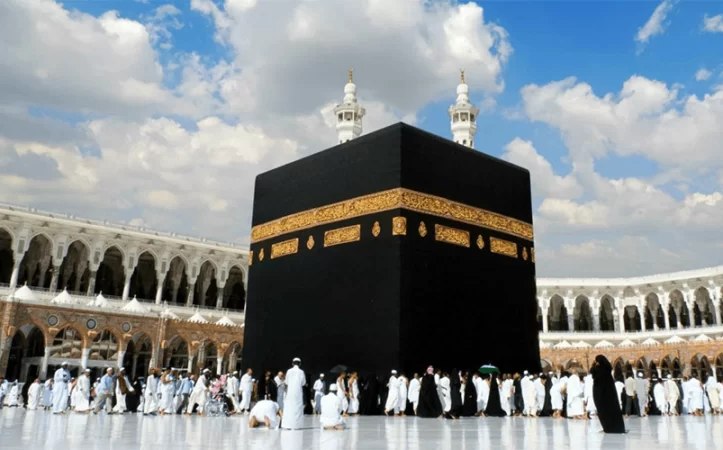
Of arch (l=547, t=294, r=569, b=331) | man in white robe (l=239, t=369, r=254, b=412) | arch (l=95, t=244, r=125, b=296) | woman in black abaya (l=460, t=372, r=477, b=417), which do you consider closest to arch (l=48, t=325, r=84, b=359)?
arch (l=95, t=244, r=125, b=296)

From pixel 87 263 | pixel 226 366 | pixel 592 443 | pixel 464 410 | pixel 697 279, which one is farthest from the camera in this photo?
pixel 697 279

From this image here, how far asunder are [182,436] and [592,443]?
250 centimetres

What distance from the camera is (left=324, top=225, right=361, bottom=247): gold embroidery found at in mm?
7655

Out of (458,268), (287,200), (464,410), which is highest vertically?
(287,200)

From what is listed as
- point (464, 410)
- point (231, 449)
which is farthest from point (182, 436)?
point (464, 410)

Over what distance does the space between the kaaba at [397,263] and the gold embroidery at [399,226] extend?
0.9 inches

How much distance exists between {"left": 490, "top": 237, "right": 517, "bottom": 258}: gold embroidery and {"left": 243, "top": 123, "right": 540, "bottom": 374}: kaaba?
0.02m

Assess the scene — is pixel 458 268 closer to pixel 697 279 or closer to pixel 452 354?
pixel 452 354

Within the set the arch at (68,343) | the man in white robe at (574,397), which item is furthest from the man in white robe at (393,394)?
the arch at (68,343)

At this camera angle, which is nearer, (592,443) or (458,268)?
(592,443)

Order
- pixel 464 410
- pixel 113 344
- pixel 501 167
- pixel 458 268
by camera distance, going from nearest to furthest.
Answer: pixel 464 410
pixel 458 268
pixel 501 167
pixel 113 344

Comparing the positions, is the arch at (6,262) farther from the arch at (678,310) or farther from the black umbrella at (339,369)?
the arch at (678,310)

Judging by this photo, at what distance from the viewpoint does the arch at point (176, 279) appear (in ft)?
69.1

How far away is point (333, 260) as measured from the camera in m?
7.86
